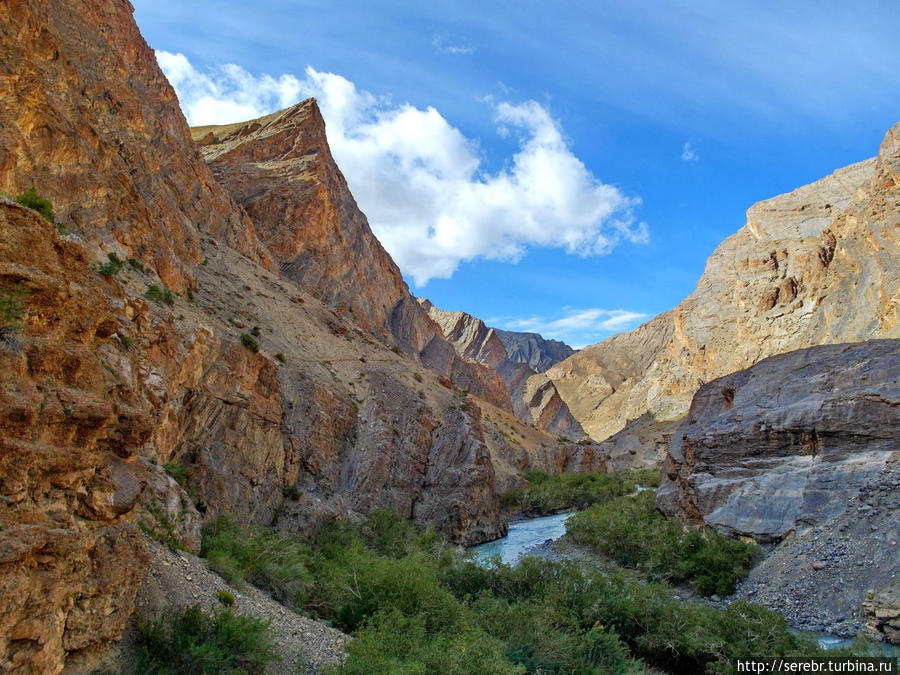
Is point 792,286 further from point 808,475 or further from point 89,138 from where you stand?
point 89,138

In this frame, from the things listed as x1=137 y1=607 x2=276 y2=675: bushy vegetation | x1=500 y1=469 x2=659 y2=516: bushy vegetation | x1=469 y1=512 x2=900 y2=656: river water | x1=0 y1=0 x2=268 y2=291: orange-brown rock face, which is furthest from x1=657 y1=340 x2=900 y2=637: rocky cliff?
x1=0 y1=0 x2=268 y2=291: orange-brown rock face

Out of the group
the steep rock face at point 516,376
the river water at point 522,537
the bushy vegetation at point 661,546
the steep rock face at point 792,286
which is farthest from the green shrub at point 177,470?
the steep rock face at point 516,376

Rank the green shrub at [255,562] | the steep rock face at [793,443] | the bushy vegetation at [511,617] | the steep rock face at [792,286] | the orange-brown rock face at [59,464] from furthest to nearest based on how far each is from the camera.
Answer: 1. the steep rock face at [792,286]
2. the steep rock face at [793,443]
3. the green shrub at [255,562]
4. the bushy vegetation at [511,617]
5. the orange-brown rock face at [59,464]

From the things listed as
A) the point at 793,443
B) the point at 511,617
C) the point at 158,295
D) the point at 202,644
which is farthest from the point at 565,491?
the point at 202,644

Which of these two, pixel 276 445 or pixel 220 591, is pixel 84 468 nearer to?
pixel 220 591

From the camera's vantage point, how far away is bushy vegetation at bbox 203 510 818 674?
11.5 meters

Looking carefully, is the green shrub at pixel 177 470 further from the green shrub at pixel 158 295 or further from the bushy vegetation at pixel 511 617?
the green shrub at pixel 158 295

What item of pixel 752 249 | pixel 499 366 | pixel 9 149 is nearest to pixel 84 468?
pixel 9 149

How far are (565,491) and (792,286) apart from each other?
60783 millimetres

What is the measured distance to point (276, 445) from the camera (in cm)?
2486

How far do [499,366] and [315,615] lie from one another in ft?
509

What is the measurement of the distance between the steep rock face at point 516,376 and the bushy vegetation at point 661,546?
97.5 m

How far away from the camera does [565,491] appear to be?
5147 cm

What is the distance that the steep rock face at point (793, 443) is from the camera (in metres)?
22.4
